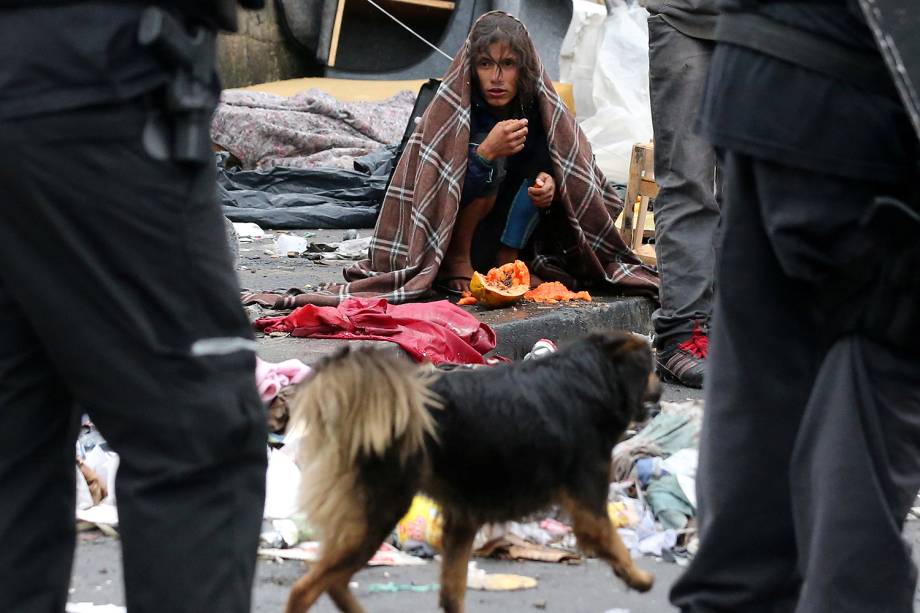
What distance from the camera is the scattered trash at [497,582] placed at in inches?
126

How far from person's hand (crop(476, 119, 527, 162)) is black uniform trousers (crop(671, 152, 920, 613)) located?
10.2 ft

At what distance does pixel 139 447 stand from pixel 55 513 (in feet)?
1.09

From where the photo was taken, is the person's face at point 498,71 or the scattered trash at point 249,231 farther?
the scattered trash at point 249,231

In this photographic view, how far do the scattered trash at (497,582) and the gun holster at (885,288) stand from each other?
4.36 feet

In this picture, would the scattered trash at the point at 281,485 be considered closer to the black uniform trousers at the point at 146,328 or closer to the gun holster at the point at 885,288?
the black uniform trousers at the point at 146,328

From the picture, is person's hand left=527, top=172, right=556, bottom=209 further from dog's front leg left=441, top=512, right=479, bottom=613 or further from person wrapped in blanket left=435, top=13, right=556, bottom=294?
dog's front leg left=441, top=512, right=479, bottom=613

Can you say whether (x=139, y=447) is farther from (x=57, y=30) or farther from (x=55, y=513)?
(x=57, y=30)

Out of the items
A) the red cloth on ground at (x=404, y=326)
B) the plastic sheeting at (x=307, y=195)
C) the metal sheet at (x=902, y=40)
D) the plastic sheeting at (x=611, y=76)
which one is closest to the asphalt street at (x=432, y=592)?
the red cloth on ground at (x=404, y=326)

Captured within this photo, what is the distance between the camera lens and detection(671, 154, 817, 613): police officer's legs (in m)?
2.21

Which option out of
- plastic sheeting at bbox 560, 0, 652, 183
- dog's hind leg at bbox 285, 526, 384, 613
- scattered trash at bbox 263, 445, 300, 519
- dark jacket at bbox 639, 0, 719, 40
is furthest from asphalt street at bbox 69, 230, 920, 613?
plastic sheeting at bbox 560, 0, 652, 183

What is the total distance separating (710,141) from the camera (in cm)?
220

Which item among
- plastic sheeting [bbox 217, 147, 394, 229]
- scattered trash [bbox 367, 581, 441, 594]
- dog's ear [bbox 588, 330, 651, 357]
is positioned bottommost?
plastic sheeting [bbox 217, 147, 394, 229]

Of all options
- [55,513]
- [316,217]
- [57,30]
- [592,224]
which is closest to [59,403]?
[55,513]

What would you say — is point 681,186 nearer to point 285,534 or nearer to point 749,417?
point 285,534
